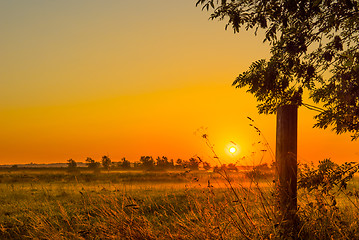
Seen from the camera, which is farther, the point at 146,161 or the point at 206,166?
the point at 146,161

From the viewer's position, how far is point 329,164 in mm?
6945

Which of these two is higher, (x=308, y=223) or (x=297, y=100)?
(x=297, y=100)

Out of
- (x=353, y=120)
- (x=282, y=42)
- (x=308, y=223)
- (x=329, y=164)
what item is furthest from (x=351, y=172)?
(x=282, y=42)

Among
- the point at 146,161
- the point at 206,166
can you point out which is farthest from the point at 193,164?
the point at 146,161

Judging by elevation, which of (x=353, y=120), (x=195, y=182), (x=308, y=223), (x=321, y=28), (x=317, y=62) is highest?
(x=321, y=28)

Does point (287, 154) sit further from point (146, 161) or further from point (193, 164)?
point (146, 161)

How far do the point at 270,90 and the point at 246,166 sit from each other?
8.67ft

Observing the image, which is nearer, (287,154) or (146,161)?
(287,154)

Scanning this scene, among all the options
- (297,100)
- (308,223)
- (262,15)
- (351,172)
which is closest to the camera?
(308,223)

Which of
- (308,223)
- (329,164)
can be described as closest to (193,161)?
(308,223)

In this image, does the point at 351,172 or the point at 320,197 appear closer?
the point at 320,197

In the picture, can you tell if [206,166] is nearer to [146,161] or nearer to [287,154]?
[287,154]

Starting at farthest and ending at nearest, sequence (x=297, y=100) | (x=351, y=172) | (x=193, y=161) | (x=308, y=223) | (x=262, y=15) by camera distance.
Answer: (x=297, y=100) → (x=262, y=15) → (x=351, y=172) → (x=193, y=161) → (x=308, y=223)

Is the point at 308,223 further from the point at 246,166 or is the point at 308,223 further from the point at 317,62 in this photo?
the point at 317,62
